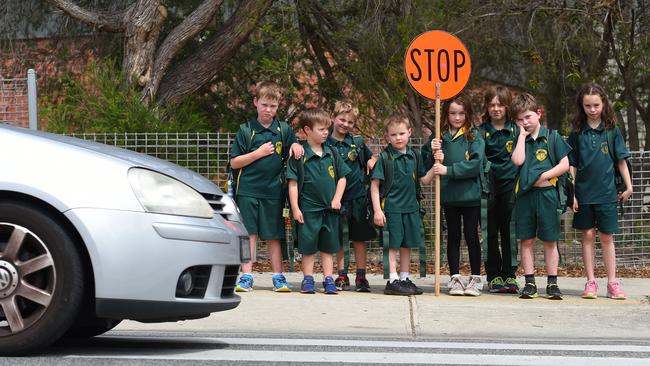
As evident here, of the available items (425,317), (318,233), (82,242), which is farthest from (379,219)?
(82,242)

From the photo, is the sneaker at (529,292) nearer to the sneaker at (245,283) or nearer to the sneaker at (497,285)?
the sneaker at (497,285)

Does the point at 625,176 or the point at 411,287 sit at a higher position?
the point at 625,176

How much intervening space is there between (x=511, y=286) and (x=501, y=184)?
86 cm

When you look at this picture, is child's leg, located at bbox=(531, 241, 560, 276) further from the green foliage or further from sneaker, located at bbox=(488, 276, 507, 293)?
the green foliage

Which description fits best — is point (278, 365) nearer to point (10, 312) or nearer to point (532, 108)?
point (10, 312)

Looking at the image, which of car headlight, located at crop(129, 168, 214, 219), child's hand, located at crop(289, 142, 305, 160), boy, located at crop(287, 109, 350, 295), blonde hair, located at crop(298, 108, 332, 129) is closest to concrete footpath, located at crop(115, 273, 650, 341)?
boy, located at crop(287, 109, 350, 295)

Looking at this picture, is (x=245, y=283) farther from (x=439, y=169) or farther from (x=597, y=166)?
(x=597, y=166)

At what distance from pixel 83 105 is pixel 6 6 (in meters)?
3.98

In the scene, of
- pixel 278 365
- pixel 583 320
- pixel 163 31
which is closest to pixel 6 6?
pixel 163 31

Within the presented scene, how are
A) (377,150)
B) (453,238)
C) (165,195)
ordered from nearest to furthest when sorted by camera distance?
(165,195) → (453,238) → (377,150)

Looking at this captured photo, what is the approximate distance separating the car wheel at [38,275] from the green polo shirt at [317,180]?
13.4ft

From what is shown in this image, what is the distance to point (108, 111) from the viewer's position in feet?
43.9

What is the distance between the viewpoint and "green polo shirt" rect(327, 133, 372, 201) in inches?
399

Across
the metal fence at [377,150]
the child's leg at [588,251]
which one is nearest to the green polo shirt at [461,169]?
the child's leg at [588,251]
